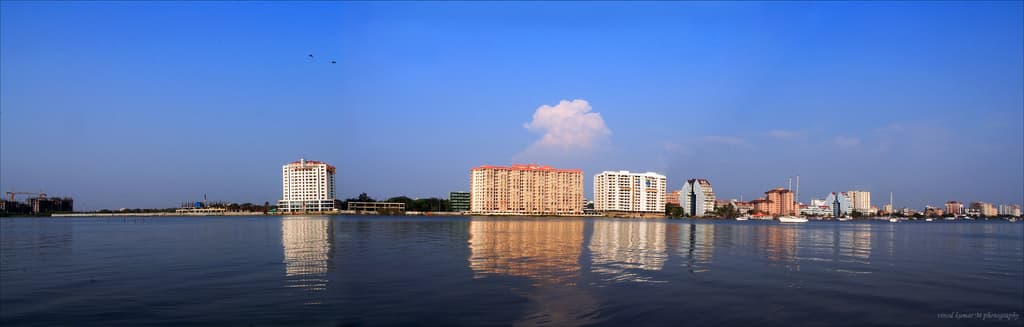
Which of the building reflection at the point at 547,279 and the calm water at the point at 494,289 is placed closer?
the building reflection at the point at 547,279

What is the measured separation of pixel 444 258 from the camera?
26062mm

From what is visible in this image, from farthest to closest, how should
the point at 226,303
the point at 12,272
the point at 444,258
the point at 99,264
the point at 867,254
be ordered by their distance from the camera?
the point at 867,254 < the point at 444,258 < the point at 99,264 < the point at 12,272 < the point at 226,303

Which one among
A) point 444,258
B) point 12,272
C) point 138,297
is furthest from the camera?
point 444,258

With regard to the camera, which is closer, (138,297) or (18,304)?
(18,304)

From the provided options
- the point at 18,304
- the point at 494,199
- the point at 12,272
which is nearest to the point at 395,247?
the point at 12,272

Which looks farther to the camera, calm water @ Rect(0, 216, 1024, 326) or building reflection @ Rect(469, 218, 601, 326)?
calm water @ Rect(0, 216, 1024, 326)

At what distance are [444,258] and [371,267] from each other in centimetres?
470

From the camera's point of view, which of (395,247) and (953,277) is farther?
(395,247)

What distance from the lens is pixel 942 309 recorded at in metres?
14.7

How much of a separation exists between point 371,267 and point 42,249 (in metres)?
23.5

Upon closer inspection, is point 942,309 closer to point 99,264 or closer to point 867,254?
point 867,254

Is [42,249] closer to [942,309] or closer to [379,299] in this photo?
[379,299]

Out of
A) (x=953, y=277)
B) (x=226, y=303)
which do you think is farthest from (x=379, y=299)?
(x=953, y=277)

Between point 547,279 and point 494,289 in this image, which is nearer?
point 494,289
